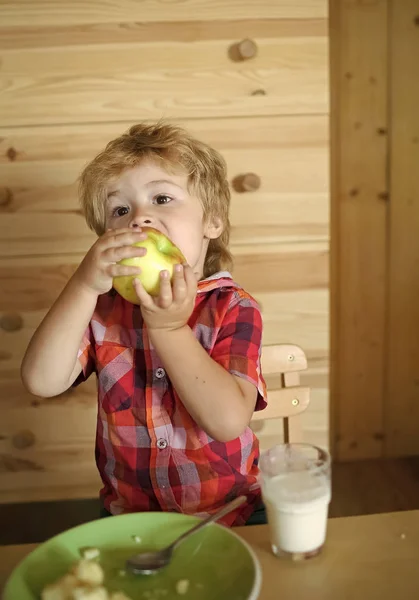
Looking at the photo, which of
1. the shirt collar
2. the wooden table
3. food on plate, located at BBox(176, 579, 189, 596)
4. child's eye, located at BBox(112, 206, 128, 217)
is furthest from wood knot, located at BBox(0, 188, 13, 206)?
food on plate, located at BBox(176, 579, 189, 596)

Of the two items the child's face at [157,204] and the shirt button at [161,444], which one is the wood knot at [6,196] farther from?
the shirt button at [161,444]

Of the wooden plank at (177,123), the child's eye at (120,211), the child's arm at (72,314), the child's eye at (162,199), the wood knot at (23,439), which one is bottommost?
the wood knot at (23,439)

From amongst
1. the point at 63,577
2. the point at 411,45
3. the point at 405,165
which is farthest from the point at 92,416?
the point at 411,45

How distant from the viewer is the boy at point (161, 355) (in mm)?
724

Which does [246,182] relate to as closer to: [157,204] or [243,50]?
[243,50]

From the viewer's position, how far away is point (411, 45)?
5.81 ft

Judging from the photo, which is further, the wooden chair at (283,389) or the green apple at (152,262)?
the wooden chair at (283,389)

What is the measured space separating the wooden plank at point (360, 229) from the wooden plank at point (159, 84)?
0.58m

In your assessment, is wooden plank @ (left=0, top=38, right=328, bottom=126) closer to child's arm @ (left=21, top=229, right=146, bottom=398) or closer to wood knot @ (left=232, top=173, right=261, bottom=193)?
wood knot @ (left=232, top=173, right=261, bottom=193)

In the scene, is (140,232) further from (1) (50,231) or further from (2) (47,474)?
(2) (47,474)

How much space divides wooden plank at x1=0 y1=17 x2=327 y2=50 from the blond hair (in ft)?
1.20

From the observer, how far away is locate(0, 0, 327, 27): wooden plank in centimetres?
122

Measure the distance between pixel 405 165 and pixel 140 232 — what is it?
1.35m

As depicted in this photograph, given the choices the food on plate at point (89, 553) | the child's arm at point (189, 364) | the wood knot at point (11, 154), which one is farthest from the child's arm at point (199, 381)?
the wood knot at point (11, 154)
